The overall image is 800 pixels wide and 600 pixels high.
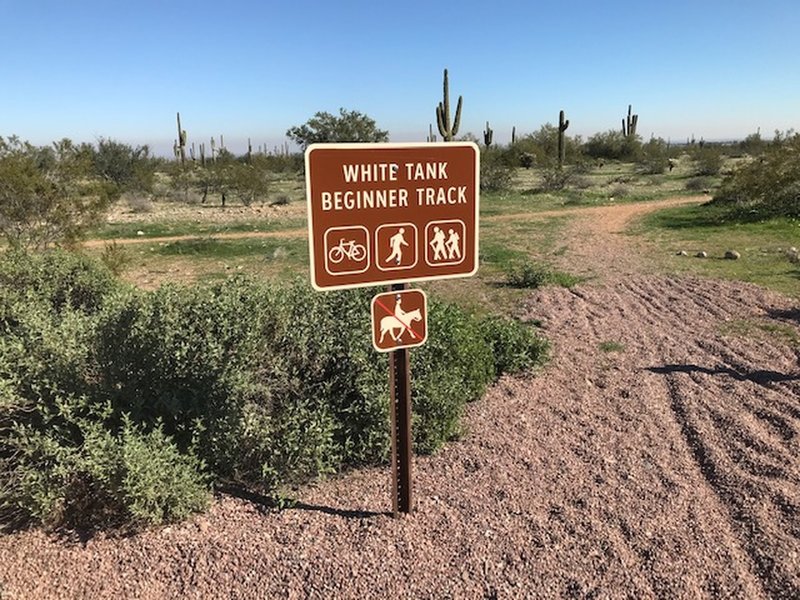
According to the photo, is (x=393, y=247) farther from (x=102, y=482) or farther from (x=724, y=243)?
(x=724, y=243)

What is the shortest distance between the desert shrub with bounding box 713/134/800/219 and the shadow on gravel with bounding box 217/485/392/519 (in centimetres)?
1677

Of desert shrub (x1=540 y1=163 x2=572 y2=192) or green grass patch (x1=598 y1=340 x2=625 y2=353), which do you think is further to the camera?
desert shrub (x1=540 y1=163 x2=572 y2=192)

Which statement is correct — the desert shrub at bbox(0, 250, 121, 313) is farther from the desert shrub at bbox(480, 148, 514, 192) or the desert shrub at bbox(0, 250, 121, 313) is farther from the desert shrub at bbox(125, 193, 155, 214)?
the desert shrub at bbox(480, 148, 514, 192)

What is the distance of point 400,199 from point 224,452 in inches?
74.4

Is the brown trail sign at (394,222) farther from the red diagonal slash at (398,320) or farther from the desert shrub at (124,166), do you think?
the desert shrub at (124,166)

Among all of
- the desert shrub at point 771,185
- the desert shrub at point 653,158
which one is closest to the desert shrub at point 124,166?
the desert shrub at point 771,185

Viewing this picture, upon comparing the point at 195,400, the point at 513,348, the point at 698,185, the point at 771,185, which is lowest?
the point at 513,348

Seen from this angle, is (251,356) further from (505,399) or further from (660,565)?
(660,565)

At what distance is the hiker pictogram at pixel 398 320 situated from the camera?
3.01 m

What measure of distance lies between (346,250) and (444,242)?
52cm

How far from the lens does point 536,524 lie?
3295 mm

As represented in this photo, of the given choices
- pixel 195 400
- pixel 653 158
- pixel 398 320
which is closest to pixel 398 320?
pixel 398 320

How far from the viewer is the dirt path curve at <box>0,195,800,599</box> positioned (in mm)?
2879

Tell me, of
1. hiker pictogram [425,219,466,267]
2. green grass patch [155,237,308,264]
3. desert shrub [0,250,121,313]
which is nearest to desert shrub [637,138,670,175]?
green grass patch [155,237,308,264]
